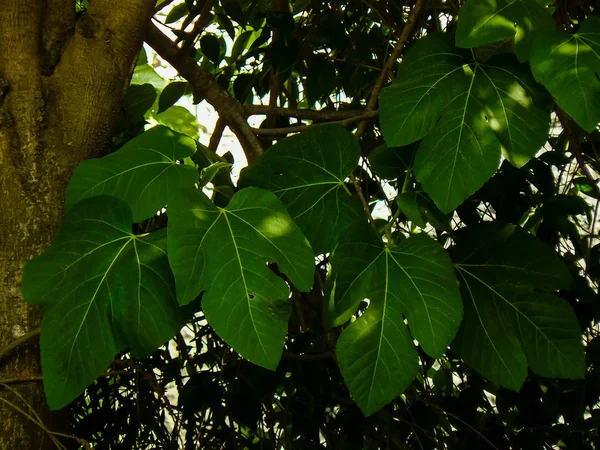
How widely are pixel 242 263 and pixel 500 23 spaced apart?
49 centimetres

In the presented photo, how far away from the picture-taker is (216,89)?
1.31m

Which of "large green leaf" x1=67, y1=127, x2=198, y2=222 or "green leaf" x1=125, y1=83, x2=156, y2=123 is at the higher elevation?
"large green leaf" x1=67, y1=127, x2=198, y2=222

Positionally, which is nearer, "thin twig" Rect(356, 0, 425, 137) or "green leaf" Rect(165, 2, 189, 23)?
"thin twig" Rect(356, 0, 425, 137)

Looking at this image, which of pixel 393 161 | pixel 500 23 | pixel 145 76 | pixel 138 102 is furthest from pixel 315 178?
pixel 145 76

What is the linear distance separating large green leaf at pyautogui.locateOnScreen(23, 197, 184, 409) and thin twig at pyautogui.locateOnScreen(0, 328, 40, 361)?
0.17ft

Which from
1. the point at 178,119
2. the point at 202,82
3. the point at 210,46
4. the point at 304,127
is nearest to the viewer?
the point at 304,127

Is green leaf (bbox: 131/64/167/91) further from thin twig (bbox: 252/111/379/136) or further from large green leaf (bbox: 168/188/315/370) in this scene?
large green leaf (bbox: 168/188/315/370)

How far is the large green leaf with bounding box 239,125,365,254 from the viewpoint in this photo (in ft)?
3.35

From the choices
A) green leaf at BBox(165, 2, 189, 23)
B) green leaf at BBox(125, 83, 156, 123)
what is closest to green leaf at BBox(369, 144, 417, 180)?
green leaf at BBox(125, 83, 156, 123)

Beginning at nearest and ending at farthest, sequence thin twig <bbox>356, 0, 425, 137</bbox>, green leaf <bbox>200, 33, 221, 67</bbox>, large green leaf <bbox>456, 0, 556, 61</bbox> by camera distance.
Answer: large green leaf <bbox>456, 0, 556, 61</bbox>, thin twig <bbox>356, 0, 425, 137</bbox>, green leaf <bbox>200, 33, 221, 67</bbox>

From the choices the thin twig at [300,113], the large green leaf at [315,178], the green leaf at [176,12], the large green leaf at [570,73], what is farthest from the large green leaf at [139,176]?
the green leaf at [176,12]

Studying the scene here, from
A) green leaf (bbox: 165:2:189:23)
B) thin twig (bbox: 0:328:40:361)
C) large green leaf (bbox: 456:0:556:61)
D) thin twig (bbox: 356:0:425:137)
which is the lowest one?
thin twig (bbox: 0:328:40:361)

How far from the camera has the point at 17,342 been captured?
2.95ft

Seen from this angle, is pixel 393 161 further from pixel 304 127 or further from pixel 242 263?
pixel 242 263
